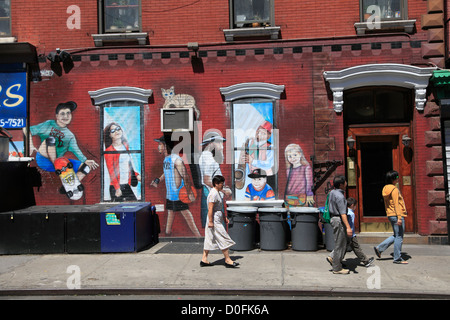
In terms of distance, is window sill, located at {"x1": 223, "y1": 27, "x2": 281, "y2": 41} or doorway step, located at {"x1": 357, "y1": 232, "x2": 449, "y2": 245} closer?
doorway step, located at {"x1": 357, "y1": 232, "x2": 449, "y2": 245}

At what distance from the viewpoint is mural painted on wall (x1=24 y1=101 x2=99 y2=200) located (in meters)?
10.4

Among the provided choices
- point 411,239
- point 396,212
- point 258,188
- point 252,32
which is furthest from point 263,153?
point 411,239

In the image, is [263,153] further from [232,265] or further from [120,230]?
[120,230]

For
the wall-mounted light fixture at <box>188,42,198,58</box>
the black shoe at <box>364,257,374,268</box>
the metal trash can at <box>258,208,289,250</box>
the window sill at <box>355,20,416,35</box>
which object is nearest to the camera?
the black shoe at <box>364,257,374,268</box>

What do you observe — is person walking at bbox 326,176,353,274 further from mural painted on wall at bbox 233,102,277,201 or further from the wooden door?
the wooden door

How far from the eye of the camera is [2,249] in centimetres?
914

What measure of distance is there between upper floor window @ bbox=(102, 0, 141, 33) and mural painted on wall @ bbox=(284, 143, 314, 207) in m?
4.95

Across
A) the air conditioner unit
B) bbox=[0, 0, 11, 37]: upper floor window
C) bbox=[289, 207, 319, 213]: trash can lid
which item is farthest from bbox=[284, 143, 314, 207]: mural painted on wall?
bbox=[0, 0, 11, 37]: upper floor window

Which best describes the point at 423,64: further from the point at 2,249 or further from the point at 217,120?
the point at 2,249

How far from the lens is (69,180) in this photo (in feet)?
34.1

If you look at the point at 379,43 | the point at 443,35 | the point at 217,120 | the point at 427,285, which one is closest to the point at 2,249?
the point at 217,120

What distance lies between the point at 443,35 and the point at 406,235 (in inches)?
185

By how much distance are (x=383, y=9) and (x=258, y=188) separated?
5.23 meters

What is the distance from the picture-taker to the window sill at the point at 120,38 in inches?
404
